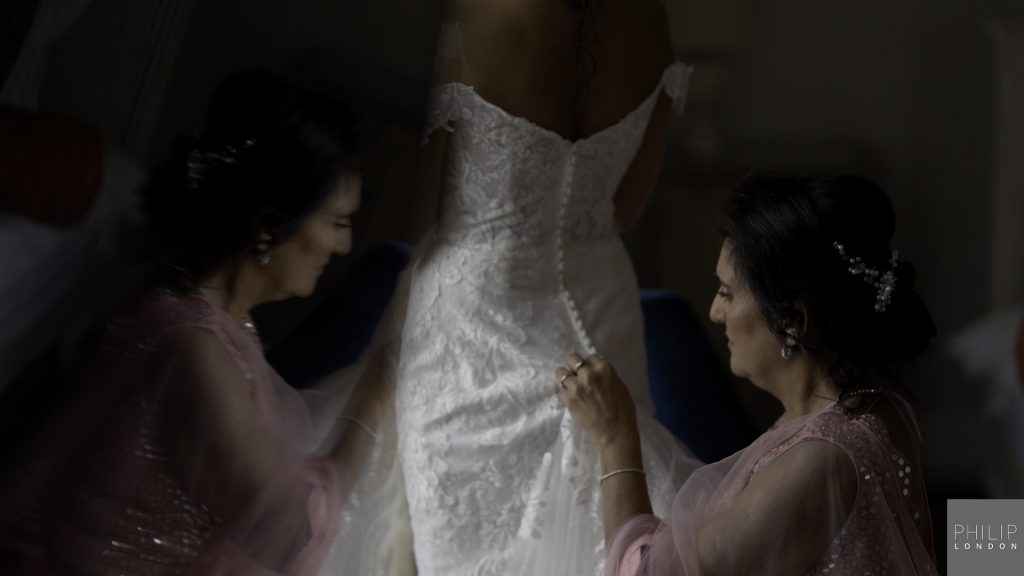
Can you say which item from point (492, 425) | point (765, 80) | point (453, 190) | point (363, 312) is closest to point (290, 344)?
point (363, 312)

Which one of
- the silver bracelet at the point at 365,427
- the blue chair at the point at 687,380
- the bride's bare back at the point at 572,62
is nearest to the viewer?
the silver bracelet at the point at 365,427

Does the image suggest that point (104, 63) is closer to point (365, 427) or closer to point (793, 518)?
point (365, 427)

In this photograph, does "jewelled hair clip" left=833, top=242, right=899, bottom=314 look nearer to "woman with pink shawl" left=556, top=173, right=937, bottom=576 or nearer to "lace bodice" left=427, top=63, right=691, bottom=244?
"woman with pink shawl" left=556, top=173, right=937, bottom=576

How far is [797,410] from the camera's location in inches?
25.6

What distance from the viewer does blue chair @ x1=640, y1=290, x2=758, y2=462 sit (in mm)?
686

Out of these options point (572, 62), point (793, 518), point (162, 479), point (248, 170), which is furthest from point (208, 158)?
point (793, 518)

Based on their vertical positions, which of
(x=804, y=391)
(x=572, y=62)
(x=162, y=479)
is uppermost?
(x=572, y=62)

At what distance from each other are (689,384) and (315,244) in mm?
411

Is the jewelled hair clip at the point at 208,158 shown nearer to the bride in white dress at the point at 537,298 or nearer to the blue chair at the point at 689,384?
the bride in white dress at the point at 537,298

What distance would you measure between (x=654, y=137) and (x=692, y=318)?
14 cm

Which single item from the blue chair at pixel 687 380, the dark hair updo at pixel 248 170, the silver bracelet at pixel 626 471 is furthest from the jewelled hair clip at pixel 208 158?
the silver bracelet at pixel 626 471

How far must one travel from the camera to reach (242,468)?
402mm

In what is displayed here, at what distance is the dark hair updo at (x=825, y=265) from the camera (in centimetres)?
61

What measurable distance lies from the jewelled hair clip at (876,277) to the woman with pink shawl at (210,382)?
1.14ft
